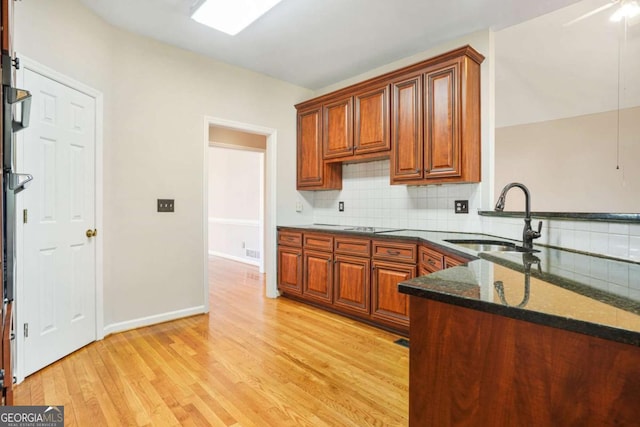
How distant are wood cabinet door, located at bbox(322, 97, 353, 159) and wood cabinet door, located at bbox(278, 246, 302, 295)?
119 centimetres

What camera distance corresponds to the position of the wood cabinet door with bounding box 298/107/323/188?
149 inches

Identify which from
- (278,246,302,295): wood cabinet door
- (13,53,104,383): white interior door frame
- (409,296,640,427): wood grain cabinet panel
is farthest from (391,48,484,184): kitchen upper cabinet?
(13,53,104,383): white interior door frame

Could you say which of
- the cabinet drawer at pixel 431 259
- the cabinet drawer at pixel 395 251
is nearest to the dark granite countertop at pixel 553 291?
the cabinet drawer at pixel 431 259

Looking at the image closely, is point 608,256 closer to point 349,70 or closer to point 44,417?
point 44,417

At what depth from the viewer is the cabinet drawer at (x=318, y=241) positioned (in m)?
3.32

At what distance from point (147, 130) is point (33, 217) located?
1.18 metres

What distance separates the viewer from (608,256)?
1507 millimetres

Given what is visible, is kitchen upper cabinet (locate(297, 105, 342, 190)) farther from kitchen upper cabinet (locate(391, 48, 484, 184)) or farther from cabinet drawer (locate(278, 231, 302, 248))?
kitchen upper cabinet (locate(391, 48, 484, 184))

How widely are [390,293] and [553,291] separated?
1994mm

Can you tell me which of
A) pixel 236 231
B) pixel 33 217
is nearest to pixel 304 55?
pixel 33 217

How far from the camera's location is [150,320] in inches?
116

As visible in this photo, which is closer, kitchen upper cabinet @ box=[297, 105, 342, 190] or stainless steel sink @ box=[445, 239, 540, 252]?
stainless steel sink @ box=[445, 239, 540, 252]

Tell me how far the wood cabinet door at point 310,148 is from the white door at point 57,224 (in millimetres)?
2132

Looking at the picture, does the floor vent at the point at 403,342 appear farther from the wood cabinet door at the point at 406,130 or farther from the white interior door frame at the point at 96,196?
the white interior door frame at the point at 96,196
